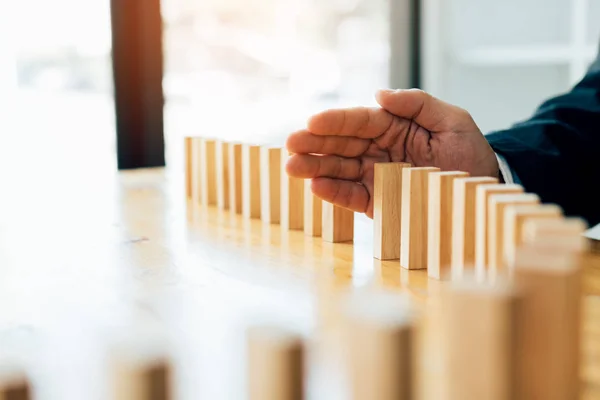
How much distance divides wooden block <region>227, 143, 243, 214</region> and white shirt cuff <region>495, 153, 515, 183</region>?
423mm

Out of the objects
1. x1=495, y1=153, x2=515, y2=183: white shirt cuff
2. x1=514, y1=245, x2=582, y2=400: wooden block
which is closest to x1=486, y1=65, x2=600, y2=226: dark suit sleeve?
x1=495, y1=153, x2=515, y2=183: white shirt cuff

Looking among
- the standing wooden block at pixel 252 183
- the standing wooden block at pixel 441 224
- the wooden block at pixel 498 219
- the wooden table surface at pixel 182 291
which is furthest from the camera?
the standing wooden block at pixel 252 183

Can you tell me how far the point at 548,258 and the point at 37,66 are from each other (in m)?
1.85

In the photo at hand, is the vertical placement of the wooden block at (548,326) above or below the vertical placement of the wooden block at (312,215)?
above

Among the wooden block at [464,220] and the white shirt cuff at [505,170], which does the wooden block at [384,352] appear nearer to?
the wooden block at [464,220]

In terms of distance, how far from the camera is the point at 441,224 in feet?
2.64

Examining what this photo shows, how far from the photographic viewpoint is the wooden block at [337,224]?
1.01m

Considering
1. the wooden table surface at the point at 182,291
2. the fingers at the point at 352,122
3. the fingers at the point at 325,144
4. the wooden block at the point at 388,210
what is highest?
the fingers at the point at 352,122

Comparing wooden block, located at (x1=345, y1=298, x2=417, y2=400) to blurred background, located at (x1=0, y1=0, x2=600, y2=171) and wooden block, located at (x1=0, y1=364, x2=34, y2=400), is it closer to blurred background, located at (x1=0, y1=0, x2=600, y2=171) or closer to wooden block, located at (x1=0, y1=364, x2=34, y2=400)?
wooden block, located at (x1=0, y1=364, x2=34, y2=400)

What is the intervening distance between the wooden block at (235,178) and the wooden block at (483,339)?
2.98ft

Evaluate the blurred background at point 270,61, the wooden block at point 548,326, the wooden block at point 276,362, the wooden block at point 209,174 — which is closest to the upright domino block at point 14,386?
the wooden block at point 276,362

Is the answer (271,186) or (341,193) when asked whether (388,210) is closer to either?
(341,193)

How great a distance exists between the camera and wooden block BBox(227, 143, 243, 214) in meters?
1.26

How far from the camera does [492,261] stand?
683 mm
